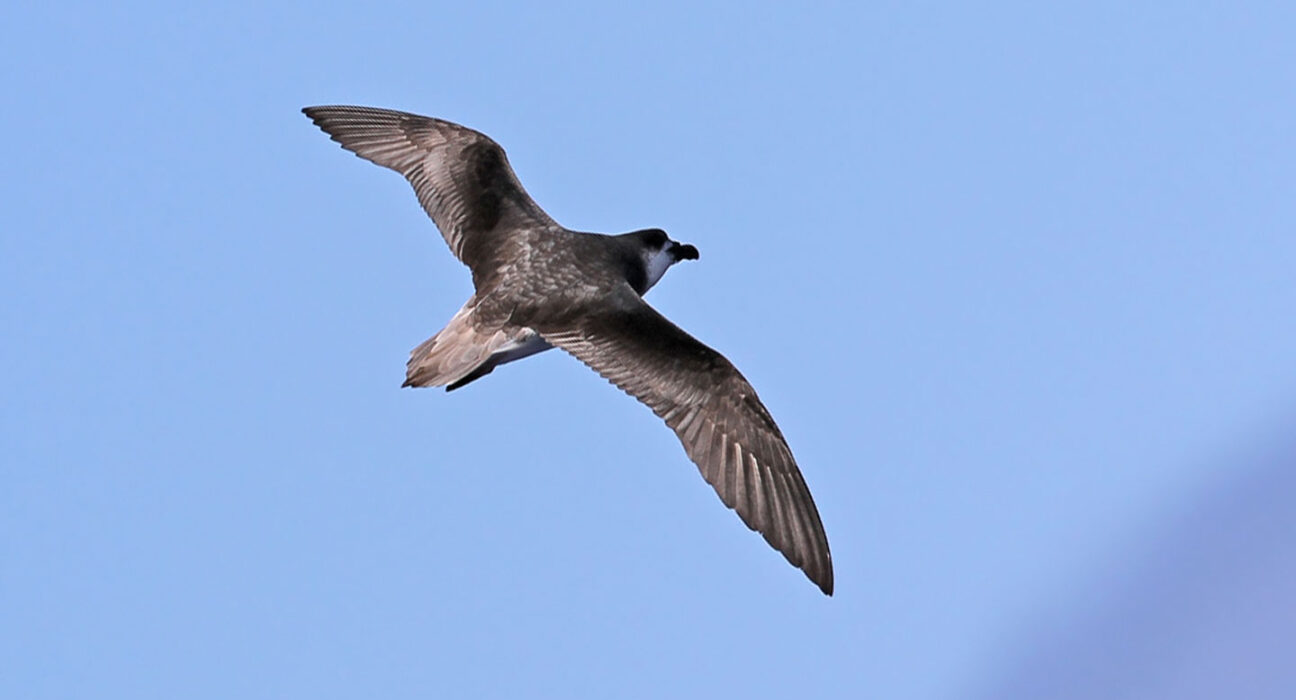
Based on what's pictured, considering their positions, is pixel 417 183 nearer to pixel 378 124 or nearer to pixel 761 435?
pixel 378 124

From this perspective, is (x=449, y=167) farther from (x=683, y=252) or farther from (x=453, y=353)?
(x=453, y=353)

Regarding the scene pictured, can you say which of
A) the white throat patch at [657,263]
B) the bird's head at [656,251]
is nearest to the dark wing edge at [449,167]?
the bird's head at [656,251]

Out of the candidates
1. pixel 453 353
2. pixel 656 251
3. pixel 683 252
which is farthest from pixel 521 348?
pixel 683 252

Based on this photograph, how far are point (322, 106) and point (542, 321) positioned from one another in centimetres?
379

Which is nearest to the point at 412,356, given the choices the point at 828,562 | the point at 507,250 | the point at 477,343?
the point at 477,343

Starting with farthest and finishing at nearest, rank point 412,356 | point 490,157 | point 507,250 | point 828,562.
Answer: point 490,157
point 507,250
point 412,356
point 828,562

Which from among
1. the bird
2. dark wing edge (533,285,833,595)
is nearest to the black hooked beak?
the bird

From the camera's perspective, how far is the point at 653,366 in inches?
459

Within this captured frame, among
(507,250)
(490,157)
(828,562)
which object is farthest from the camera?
(490,157)

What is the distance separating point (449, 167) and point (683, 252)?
2.04 metres

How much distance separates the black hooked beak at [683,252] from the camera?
13423mm

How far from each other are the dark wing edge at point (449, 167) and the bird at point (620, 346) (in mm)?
27

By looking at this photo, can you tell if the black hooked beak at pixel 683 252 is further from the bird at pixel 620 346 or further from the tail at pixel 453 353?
the tail at pixel 453 353

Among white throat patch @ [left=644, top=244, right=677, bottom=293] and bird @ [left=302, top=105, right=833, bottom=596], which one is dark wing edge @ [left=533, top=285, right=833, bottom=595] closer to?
bird @ [left=302, top=105, right=833, bottom=596]
